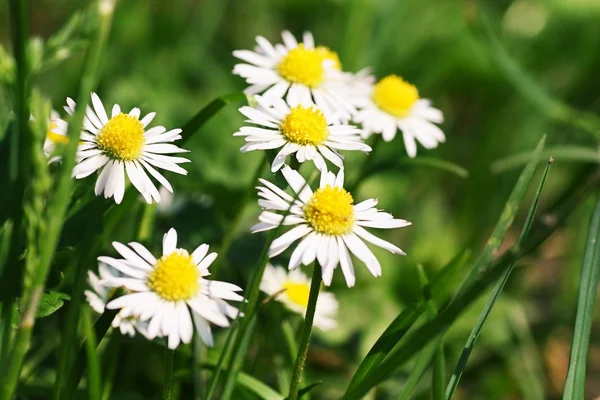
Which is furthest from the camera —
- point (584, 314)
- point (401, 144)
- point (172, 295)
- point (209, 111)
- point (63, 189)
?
point (401, 144)

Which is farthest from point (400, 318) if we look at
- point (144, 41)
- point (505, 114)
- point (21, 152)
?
point (144, 41)

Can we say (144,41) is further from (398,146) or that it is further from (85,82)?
(85,82)

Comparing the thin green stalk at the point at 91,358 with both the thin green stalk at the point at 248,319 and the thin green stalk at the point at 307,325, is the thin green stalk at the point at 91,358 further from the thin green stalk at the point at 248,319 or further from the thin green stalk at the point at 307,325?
the thin green stalk at the point at 307,325

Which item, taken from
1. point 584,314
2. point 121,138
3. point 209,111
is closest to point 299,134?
point 209,111

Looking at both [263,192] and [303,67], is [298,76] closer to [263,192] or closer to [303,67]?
[303,67]

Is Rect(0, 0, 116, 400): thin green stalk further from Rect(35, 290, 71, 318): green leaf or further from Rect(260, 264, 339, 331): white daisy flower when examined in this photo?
Rect(260, 264, 339, 331): white daisy flower

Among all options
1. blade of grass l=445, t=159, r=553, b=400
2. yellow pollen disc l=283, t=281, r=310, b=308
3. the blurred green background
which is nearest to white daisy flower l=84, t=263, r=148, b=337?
the blurred green background

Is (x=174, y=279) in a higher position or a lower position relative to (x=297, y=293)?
lower

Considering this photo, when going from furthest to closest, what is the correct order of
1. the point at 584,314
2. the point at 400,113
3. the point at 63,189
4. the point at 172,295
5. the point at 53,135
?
1. the point at 400,113
2. the point at 53,135
3. the point at 584,314
4. the point at 172,295
5. the point at 63,189
